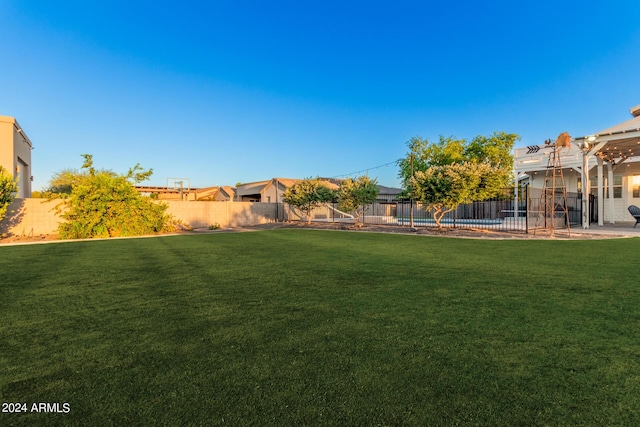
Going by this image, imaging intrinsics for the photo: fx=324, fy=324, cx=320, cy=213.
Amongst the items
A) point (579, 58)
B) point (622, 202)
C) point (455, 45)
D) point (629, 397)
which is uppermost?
point (455, 45)

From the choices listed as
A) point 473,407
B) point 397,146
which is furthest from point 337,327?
point 397,146

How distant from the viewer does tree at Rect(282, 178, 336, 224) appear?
2131 cm

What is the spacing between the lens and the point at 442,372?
2.26m

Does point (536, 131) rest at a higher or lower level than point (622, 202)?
higher

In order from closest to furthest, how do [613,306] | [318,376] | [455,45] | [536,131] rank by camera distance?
[318,376] < [613,306] < [455,45] < [536,131]

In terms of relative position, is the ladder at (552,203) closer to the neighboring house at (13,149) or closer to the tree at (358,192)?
the tree at (358,192)

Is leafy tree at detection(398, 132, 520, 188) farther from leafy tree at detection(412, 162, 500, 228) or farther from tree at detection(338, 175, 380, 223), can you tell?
leafy tree at detection(412, 162, 500, 228)

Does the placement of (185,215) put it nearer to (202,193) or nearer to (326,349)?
(326,349)

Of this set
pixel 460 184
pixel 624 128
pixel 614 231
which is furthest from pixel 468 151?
pixel 460 184

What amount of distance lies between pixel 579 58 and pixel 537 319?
24.1 m

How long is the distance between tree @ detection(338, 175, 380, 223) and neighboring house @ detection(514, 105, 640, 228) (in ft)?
30.0

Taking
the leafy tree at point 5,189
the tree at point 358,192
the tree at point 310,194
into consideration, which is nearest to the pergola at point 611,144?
the tree at point 358,192

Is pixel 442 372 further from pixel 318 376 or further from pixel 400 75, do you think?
pixel 400 75

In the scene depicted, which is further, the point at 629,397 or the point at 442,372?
the point at 442,372
